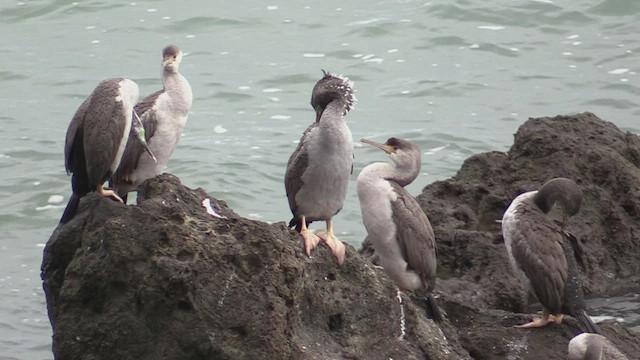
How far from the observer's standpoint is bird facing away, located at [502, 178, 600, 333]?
7973 millimetres

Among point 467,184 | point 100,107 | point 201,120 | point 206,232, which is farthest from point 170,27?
point 206,232

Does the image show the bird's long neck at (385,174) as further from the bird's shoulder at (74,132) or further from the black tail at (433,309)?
the bird's shoulder at (74,132)

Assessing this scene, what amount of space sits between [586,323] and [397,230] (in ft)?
4.22

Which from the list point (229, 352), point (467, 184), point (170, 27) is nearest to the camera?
point (229, 352)

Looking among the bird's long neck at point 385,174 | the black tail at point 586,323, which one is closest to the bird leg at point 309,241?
the bird's long neck at point 385,174

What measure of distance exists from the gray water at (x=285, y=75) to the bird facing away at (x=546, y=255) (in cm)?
394

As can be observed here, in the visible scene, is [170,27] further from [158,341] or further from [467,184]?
[158,341]

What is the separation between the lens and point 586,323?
7844 mm

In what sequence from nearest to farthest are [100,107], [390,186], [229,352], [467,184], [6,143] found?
[229,352], [100,107], [390,186], [467,184], [6,143]

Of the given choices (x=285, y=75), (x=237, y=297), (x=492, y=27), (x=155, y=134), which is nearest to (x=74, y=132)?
(x=155, y=134)

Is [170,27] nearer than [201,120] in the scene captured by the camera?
No

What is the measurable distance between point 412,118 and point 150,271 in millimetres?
10453

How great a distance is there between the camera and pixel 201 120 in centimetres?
1638

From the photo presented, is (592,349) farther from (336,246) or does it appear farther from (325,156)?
(325,156)
